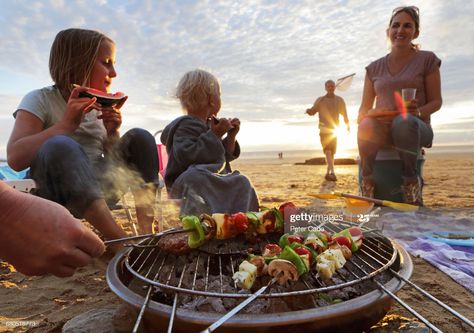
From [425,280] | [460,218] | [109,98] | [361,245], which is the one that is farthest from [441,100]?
[109,98]

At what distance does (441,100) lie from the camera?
15.3 feet

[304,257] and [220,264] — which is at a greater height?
[304,257]

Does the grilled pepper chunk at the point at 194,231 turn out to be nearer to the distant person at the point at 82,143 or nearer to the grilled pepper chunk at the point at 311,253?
the grilled pepper chunk at the point at 311,253

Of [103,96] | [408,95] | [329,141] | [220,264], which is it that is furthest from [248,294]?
[329,141]

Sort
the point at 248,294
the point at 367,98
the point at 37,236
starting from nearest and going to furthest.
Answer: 1. the point at 37,236
2. the point at 248,294
3. the point at 367,98

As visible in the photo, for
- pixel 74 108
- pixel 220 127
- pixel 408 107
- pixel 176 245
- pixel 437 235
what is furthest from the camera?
pixel 408 107

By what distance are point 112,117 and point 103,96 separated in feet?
1.51

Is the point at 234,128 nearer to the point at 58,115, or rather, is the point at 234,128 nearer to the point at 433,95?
the point at 58,115

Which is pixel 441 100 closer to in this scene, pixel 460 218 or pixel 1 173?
pixel 460 218

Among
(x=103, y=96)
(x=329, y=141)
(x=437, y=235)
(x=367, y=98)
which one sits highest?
(x=367, y=98)

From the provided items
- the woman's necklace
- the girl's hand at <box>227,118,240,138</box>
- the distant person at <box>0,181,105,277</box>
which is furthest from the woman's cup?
the distant person at <box>0,181,105,277</box>

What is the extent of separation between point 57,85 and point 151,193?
4.27 ft

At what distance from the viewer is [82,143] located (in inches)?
119

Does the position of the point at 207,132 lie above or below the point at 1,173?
above
